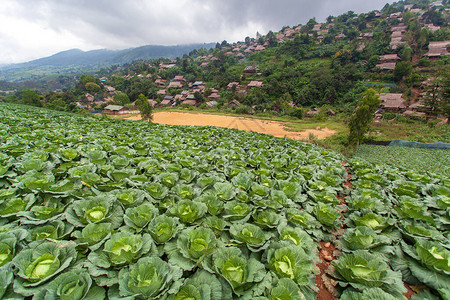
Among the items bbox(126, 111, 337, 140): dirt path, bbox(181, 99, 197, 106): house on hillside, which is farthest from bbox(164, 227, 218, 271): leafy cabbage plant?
bbox(181, 99, 197, 106): house on hillside

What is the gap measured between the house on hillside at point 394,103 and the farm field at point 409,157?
1515cm

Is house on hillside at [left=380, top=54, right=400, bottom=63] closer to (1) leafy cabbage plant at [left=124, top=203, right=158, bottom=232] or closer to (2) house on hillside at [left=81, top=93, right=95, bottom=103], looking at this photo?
(1) leafy cabbage plant at [left=124, top=203, right=158, bottom=232]

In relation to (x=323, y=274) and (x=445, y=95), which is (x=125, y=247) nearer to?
(x=323, y=274)

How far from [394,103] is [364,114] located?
2063 cm

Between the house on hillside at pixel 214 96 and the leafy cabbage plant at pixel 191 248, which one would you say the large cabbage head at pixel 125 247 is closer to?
the leafy cabbage plant at pixel 191 248

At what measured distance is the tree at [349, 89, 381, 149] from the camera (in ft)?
45.1

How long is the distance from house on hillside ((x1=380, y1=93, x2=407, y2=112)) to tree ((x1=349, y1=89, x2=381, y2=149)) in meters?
18.7

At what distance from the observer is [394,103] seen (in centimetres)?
2764

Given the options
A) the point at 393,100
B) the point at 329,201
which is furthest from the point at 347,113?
the point at 329,201

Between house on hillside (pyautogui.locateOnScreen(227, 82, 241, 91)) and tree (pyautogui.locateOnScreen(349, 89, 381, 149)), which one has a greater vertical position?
house on hillside (pyautogui.locateOnScreen(227, 82, 241, 91))

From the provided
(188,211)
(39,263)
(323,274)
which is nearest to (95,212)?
(39,263)

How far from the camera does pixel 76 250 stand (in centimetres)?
183

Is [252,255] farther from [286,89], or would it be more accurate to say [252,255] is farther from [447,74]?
[286,89]

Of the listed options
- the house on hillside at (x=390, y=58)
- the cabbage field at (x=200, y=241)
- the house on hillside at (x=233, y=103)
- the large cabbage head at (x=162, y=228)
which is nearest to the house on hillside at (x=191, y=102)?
the house on hillside at (x=233, y=103)
